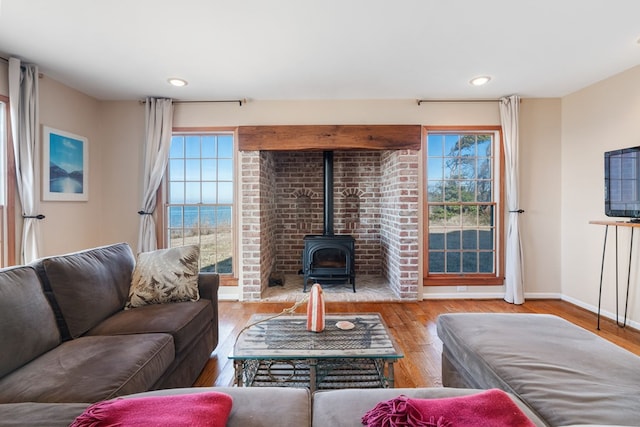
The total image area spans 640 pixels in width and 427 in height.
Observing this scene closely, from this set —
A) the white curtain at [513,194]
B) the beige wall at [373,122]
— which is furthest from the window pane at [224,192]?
the white curtain at [513,194]

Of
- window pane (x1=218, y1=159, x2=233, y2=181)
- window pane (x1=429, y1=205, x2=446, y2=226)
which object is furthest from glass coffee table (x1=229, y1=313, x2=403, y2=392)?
window pane (x1=218, y1=159, x2=233, y2=181)

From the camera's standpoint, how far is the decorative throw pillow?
208 cm

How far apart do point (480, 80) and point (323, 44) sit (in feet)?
5.76

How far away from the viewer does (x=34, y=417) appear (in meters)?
0.96

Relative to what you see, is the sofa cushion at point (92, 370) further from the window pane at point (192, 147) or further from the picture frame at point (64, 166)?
the window pane at point (192, 147)

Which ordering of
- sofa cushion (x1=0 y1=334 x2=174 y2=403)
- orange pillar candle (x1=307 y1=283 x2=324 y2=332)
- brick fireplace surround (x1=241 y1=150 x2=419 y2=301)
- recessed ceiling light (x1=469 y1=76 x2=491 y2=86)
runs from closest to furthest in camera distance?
sofa cushion (x1=0 y1=334 x2=174 y2=403)
orange pillar candle (x1=307 y1=283 x2=324 y2=332)
recessed ceiling light (x1=469 y1=76 x2=491 y2=86)
brick fireplace surround (x1=241 y1=150 x2=419 y2=301)

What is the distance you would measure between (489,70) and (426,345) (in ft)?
8.51

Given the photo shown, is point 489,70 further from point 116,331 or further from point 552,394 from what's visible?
point 116,331

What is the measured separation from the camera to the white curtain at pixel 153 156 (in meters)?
→ 3.55

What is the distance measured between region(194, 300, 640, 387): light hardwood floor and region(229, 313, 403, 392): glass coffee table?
9.5 inches

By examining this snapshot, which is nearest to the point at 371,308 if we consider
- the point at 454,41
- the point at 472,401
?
the point at 472,401

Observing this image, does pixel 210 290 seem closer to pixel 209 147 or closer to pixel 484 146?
pixel 209 147

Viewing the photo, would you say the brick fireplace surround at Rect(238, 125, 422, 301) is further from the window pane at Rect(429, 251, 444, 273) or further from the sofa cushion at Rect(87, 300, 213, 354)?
the sofa cushion at Rect(87, 300, 213, 354)

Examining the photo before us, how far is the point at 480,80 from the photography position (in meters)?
3.05
